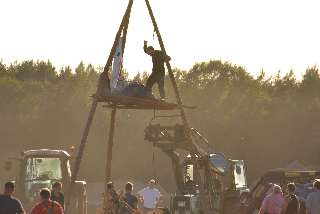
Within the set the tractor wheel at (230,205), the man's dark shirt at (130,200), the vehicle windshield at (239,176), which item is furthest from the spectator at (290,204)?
the vehicle windshield at (239,176)

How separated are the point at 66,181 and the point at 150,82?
7.55 meters

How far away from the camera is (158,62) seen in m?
14.4

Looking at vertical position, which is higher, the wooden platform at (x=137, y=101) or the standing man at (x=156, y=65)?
the standing man at (x=156, y=65)

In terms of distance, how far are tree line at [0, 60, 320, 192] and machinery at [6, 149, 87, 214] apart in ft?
98.8

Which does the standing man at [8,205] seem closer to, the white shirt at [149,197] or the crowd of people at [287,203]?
the crowd of people at [287,203]

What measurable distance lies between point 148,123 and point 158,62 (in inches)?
1651

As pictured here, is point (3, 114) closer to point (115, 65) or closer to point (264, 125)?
point (264, 125)

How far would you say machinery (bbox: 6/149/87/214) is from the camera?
20.2 m

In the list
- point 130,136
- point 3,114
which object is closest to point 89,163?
point 130,136

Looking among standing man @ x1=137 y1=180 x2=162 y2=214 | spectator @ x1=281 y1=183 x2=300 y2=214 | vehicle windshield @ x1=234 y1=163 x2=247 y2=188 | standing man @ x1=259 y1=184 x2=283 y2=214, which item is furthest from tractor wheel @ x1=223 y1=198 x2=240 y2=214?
standing man @ x1=259 y1=184 x2=283 y2=214

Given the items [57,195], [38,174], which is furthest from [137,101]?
→ [38,174]

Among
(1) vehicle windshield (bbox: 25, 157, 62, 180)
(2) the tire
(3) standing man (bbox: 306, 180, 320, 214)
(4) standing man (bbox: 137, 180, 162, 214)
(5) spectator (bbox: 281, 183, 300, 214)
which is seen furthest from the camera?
(2) the tire

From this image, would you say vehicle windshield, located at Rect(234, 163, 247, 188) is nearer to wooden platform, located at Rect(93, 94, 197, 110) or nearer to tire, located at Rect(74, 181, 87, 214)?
tire, located at Rect(74, 181, 87, 214)

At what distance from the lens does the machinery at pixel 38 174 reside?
20.2m
